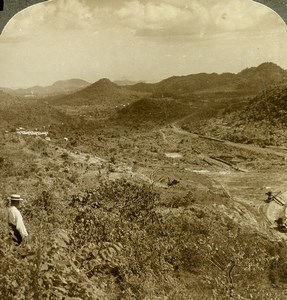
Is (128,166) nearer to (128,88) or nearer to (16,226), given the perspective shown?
(128,88)

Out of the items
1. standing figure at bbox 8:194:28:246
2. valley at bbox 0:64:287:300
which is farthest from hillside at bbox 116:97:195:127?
standing figure at bbox 8:194:28:246

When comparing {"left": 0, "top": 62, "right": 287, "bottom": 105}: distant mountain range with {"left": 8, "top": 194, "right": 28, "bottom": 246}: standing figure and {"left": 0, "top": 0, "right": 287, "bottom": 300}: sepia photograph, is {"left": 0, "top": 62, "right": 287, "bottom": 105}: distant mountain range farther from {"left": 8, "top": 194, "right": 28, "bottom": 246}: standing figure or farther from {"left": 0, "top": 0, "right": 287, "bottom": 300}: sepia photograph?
{"left": 8, "top": 194, "right": 28, "bottom": 246}: standing figure

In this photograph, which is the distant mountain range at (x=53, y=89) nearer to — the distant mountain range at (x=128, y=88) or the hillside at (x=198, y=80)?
the distant mountain range at (x=128, y=88)

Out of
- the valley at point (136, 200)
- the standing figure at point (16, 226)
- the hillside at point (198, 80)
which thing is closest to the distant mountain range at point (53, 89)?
the valley at point (136, 200)

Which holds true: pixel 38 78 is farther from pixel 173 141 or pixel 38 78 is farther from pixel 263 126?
pixel 263 126

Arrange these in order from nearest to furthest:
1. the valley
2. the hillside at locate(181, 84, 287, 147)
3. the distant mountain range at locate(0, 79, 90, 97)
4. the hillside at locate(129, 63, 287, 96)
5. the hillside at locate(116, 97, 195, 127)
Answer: the valley → the distant mountain range at locate(0, 79, 90, 97) → the hillside at locate(129, 63, 287, 96) → the hillside at locate(116, 97, 195, 127) → the hillside at locate(181, 84, 287, 147)

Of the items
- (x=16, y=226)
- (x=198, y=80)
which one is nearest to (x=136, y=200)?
(x=16, y=226)
